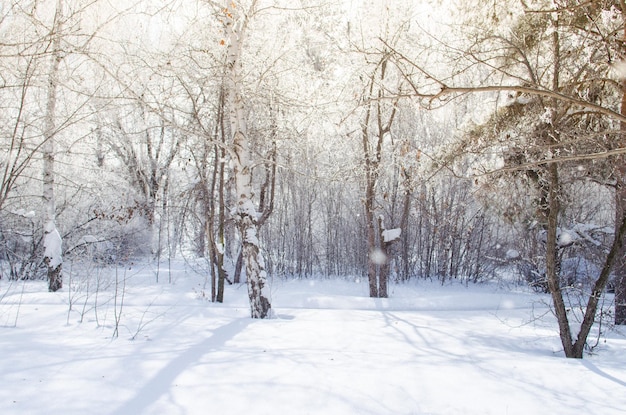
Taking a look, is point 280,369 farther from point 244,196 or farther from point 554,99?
point 554,99

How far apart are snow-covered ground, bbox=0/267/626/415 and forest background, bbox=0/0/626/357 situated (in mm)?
Answer: 1293

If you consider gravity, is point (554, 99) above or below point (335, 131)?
below

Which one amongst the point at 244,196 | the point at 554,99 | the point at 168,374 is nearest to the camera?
the point at 168,374

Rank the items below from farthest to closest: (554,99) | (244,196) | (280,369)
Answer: (244,196) → (554,99) → (280,369)

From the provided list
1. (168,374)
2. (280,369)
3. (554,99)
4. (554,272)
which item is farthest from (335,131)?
(168,374)

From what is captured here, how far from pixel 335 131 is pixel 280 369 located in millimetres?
6042

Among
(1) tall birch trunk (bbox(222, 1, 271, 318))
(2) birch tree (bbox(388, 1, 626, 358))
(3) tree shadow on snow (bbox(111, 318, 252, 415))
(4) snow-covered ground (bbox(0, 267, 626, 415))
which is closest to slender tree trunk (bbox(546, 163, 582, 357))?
(2) birch tree (bbox(388, 1, 626, 358))

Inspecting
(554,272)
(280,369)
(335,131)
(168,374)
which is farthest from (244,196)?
(554,272)

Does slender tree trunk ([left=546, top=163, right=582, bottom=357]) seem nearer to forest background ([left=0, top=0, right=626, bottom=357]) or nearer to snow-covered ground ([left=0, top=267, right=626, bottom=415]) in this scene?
forest background ([left=0, top=0, right=626, bottom=357])

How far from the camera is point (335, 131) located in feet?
28.7

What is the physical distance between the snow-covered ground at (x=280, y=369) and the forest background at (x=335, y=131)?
1293 mm

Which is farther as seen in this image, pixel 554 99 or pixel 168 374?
pixel 554 99

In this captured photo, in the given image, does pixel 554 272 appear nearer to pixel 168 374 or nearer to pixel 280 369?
pixel 280 369

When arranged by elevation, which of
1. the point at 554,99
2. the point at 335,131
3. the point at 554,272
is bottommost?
the point at 554,272
